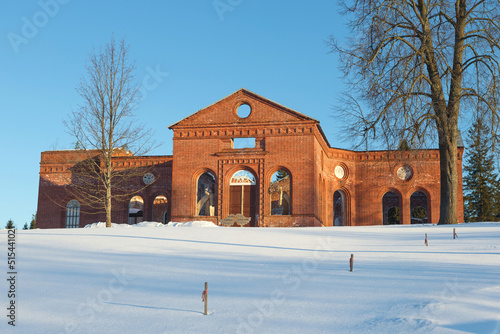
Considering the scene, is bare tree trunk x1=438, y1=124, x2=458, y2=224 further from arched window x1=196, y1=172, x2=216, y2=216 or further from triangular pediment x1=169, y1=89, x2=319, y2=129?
arched window x1=196, y1=172, x2=216, y2=216

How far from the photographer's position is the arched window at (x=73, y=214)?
35.3 meters

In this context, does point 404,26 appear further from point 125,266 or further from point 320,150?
point 125,266

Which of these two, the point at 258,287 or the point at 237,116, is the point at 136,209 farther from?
the point at 258,287

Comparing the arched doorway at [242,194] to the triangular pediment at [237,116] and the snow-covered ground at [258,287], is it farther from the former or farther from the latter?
the snow-covered ground at [258,287]

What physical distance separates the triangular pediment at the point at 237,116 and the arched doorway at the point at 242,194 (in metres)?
3.05

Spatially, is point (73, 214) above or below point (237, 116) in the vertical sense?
below

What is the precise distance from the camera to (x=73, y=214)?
3547cm

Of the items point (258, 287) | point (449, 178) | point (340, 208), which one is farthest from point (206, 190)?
point (258, 287)

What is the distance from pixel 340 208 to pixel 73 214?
63.4ft

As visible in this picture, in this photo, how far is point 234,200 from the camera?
30.7m

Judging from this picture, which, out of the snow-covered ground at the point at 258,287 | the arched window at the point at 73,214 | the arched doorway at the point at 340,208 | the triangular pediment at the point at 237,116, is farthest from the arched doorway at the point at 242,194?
the snow-covered ground at the point at 258,287

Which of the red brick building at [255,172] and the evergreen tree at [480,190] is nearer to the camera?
the red brick building at [255,172]

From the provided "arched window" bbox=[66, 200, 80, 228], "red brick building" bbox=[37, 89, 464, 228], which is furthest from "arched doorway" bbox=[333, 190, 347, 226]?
"arched window" bbox=[66, 200, 80, 228]

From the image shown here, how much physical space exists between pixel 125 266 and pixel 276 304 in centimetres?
429
